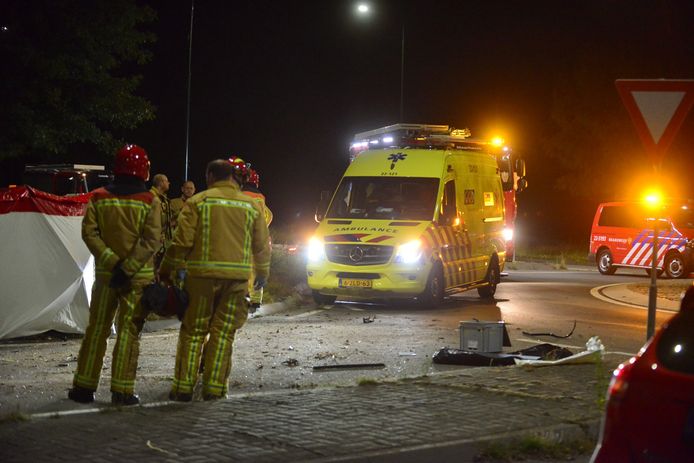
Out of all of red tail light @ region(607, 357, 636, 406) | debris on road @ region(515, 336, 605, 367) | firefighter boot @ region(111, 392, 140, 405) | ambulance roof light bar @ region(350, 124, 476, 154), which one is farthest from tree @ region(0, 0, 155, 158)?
red tail light @ region(607, 357, 636, 406)

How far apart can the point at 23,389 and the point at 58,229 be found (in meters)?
3.84

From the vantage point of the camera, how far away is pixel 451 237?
1780 cm

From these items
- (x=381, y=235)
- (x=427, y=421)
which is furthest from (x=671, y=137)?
(x=381, y=235)

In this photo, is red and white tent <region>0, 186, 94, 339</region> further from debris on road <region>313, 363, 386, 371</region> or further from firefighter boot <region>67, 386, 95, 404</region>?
firefighter boot <region>67, 386, 95, 404</region>

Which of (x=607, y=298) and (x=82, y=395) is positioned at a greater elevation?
(x=607, y=298)

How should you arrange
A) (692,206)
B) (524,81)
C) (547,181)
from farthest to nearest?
(547,181) → (524,81) → (692,206)

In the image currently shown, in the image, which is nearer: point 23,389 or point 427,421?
point 427,421

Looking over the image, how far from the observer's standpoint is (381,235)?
55.4ft

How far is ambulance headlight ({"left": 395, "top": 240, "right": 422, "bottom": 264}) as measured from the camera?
16719mm

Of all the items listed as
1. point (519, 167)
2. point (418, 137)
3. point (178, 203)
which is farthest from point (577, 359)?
point (519, 167)

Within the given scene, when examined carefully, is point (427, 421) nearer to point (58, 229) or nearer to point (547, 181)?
point (58, 229)

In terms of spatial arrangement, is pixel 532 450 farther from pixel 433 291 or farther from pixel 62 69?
pixel 62 69

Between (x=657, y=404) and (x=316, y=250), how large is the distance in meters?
13.1

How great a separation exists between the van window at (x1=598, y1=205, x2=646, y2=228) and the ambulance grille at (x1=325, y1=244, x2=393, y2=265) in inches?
547
